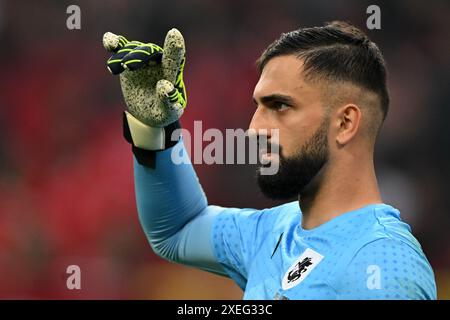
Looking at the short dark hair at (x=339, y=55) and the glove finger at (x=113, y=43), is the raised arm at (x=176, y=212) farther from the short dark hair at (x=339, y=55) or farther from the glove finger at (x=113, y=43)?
the short dark hair at (x=339, y=55)

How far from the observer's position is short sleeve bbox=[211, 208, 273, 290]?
9.33 ft

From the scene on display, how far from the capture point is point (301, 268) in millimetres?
2447

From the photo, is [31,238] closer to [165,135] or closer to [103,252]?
[103,252]

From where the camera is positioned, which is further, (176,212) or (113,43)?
(176,212)

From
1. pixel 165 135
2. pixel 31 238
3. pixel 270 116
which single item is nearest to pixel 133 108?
pixel 165 135

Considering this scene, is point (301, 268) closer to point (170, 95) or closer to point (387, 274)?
point (387, 274)

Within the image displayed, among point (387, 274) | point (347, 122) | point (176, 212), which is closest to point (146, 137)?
point (176, 212)

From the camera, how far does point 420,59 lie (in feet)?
22.9

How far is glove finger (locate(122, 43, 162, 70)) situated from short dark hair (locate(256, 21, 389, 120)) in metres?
0.41

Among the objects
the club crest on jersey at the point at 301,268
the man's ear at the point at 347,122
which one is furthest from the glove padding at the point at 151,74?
the club crest on jersey at the point at 301,268

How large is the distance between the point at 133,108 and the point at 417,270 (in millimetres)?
1191

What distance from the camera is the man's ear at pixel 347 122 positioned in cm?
254

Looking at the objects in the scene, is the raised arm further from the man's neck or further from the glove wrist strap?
the man's neck

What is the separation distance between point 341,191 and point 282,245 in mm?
291
